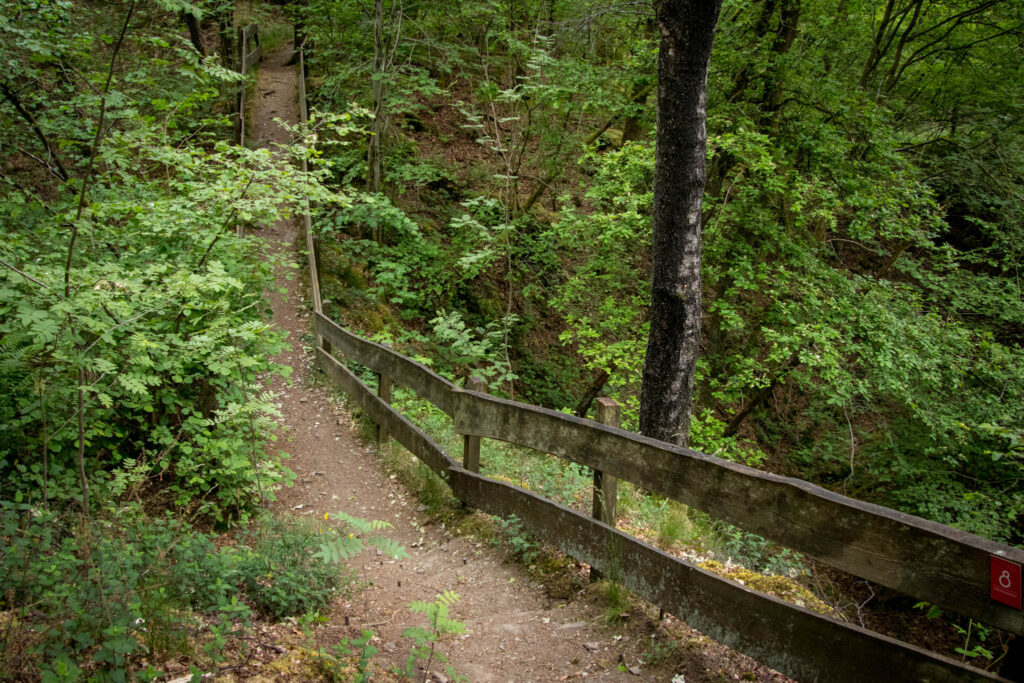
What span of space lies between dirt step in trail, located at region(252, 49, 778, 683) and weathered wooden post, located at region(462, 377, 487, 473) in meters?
0.65

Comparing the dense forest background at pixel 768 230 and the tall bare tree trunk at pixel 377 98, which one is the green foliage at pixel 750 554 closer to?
the dense forest background at pixel 768 230

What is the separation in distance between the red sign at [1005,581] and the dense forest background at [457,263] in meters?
3.37

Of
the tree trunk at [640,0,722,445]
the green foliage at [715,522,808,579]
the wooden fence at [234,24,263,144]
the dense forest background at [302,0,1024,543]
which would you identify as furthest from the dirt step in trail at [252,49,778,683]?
the wooden fence at [234,24,263,144]

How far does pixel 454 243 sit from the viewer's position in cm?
1338

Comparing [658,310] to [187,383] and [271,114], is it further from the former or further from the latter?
[271,114]

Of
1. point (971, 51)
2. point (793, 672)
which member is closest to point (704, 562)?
point (793, 672)

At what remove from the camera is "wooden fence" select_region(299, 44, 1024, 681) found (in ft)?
7.69

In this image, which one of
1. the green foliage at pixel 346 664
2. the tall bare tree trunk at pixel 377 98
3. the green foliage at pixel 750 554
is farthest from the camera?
the tall bare tree trunk at pixel 377 98

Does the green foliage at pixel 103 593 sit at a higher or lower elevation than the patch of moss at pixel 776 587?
higher

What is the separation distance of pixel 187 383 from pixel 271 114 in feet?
56.0

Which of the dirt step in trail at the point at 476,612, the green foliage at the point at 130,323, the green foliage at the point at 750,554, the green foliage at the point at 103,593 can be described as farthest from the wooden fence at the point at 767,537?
the green foliage at the point at 130,323

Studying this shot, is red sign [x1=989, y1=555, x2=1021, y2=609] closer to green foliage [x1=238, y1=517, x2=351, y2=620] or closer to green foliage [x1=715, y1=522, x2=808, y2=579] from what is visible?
green foliage [x1=715, y1=522, x2=808, y2=579]

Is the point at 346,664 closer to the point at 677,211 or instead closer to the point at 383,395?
the point at 383,395

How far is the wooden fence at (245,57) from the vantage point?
17.3 m
